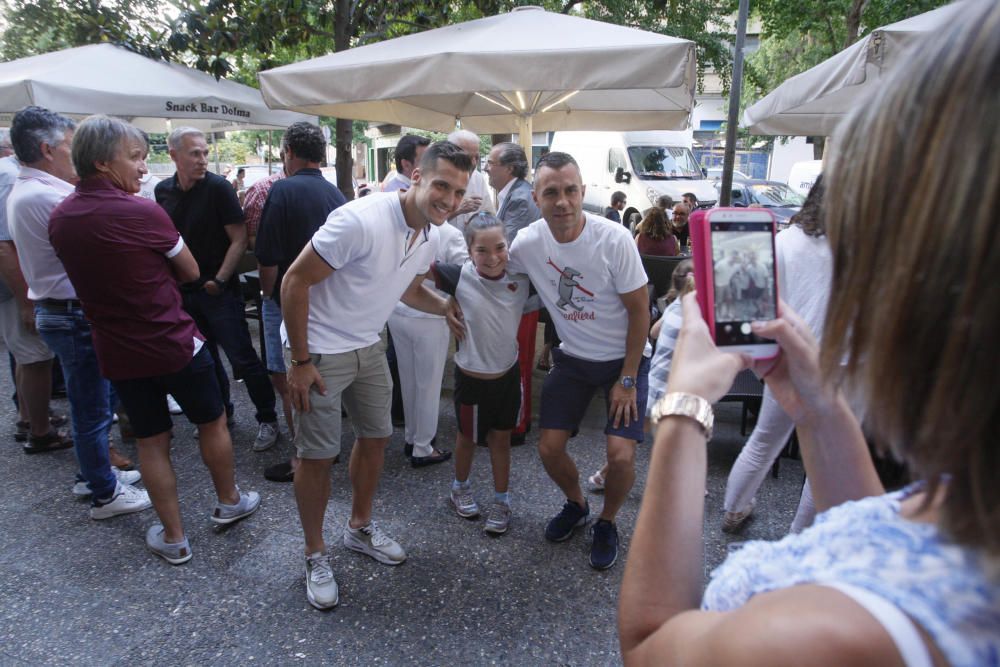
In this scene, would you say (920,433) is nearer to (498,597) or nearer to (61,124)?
(498,597)

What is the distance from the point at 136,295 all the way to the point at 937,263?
2.95m

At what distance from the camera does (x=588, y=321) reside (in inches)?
116

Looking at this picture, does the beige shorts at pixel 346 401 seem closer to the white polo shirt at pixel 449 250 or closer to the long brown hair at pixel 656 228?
the white polo shirt at pixel 449 250

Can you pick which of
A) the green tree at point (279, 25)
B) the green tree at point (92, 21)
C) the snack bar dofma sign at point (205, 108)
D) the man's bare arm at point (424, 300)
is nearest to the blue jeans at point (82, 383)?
the man's bare arm at point (424, 300)

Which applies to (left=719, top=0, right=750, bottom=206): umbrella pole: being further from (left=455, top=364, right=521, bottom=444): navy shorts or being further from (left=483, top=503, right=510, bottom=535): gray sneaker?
(left=483, top=503, right=510, bottom=535): gray sneaker

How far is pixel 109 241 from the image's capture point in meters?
2.63

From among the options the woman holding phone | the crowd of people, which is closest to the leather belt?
the crowd of people

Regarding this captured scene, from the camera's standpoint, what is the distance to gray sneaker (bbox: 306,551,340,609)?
263cm

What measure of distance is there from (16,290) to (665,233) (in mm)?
5318

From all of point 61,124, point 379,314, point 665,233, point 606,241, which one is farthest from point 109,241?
point 665,233

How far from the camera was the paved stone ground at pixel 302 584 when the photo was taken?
244 cm

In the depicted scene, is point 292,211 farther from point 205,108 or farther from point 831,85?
point 831,85

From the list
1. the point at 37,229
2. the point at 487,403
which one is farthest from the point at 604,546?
the point at 37,229

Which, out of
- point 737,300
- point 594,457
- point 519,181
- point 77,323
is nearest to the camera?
point 737,300
